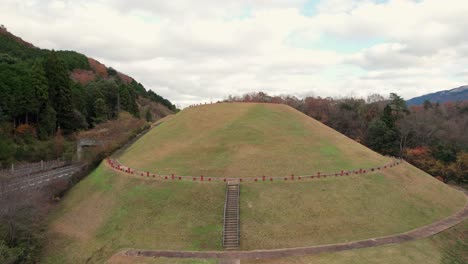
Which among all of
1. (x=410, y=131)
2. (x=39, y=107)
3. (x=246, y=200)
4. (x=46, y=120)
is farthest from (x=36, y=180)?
(x=410, y=131)

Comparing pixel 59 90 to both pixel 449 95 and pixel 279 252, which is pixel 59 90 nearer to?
pixel 279 252

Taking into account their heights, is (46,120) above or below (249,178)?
above

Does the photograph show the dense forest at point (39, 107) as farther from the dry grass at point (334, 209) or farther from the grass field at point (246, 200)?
the dry grass at point (334, 209)

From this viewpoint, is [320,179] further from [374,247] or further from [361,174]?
[374,247]

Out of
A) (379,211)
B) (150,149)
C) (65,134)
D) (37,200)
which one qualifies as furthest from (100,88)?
(379,211)

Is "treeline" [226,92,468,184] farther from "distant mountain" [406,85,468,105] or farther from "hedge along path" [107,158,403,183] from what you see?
"distant mountain" [406,85,468,105]

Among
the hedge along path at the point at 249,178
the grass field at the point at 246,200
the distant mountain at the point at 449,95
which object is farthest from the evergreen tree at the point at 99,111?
the distant mountain at the point at 449,95
